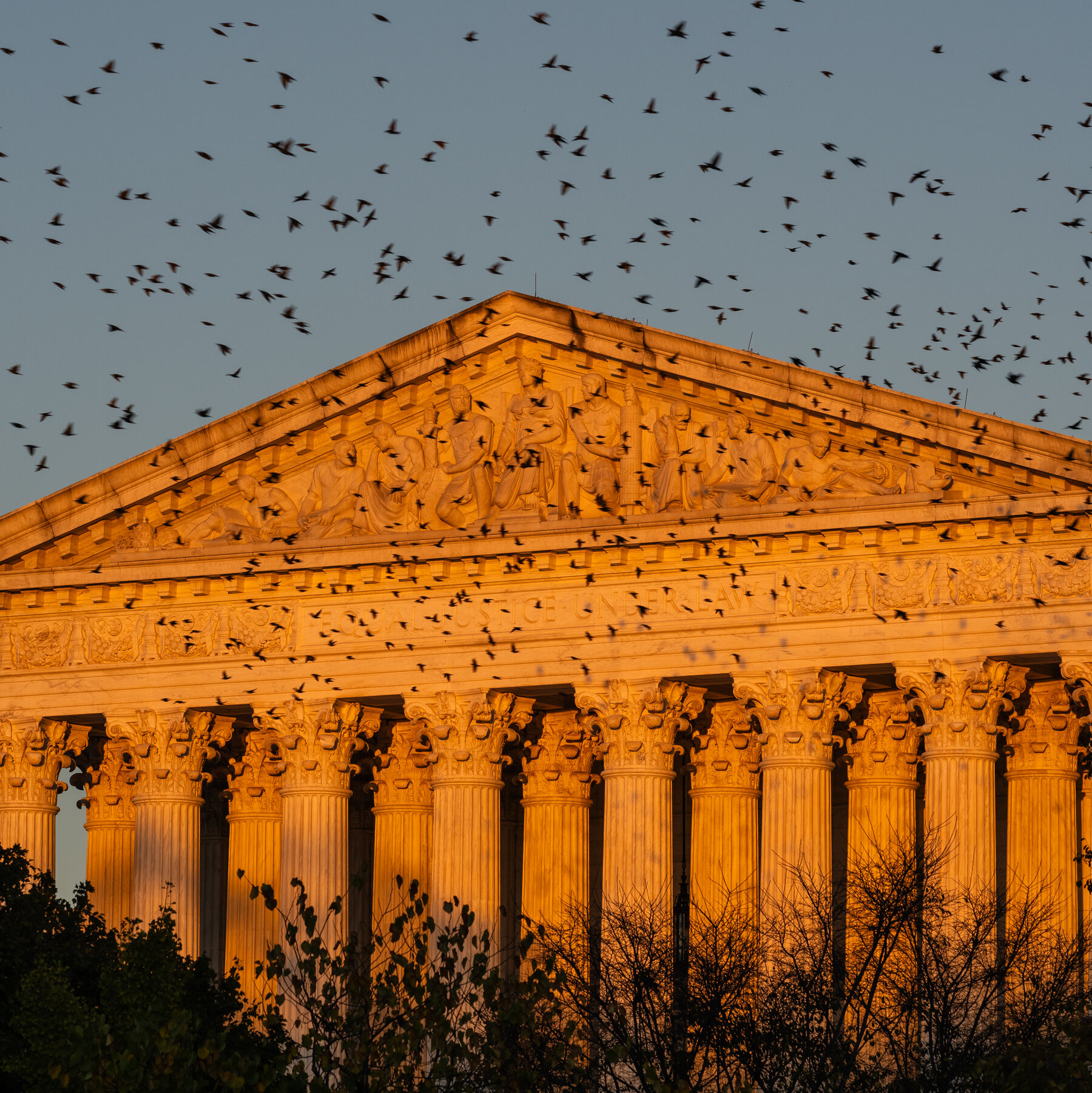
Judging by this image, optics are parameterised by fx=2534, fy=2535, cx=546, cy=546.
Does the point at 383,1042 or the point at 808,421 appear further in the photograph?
the point at 808,421

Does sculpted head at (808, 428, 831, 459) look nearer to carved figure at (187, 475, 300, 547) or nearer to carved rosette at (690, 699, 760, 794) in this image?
carved rosette at (690, 699, 760, 794)

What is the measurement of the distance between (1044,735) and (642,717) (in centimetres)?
903

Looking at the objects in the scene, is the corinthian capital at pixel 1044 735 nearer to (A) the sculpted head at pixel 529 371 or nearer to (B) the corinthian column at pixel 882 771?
(B) the corinthian column at pixel 882 771

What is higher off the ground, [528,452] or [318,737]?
[528,452]

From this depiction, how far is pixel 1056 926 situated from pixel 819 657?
7.77 metres

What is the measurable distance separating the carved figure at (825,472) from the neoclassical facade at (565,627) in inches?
2.8

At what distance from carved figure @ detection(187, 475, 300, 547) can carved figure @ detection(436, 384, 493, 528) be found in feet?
13.2

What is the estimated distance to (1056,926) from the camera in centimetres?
5475

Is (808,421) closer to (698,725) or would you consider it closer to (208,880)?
(698,725)

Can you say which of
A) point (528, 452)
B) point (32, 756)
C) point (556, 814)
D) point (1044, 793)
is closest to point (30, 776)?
point (32, 756)

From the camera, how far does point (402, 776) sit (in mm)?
63562

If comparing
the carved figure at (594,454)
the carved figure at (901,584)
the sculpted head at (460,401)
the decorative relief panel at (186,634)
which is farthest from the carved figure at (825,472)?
the decorative relief panel at (186,634)

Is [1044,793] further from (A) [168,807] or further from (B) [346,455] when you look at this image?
(A) [168,807]

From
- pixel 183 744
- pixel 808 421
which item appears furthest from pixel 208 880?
pixel 808 421
